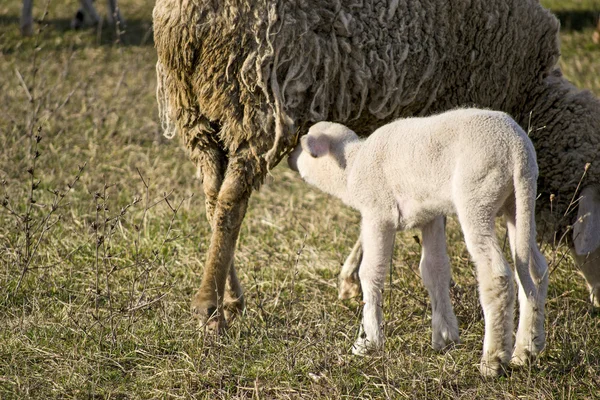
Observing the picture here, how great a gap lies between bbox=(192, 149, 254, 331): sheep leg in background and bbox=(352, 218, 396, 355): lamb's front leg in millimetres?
775

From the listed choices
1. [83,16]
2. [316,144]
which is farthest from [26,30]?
[316,144]

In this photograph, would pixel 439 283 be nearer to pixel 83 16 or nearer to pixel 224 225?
pixel 224 225

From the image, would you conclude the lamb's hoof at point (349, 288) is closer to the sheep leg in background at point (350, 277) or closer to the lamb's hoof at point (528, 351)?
the sheep leg in background at point (350, 277)

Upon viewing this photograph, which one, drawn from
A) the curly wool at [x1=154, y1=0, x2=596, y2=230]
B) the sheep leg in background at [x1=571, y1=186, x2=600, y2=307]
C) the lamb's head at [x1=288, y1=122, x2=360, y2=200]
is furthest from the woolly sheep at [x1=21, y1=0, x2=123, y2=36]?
the sheep leg in background at [x1=571, y1=186, x2=600, y2=307]

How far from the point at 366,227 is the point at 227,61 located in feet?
3.47

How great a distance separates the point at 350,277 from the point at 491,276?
5.33 feet

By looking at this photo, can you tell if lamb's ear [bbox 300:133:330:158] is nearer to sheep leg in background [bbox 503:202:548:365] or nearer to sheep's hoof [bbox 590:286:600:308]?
sheep leg in background [bbox 503:202:548:365]

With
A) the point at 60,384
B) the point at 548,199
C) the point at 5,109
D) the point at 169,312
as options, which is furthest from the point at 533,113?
the point at 5,109

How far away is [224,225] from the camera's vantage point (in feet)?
13.4

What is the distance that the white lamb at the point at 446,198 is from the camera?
3203mm

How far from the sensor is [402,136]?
3.48 metres

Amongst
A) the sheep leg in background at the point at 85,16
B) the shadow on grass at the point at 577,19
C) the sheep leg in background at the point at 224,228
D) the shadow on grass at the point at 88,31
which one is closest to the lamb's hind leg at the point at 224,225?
the sheep leg in background at the point at 224,228

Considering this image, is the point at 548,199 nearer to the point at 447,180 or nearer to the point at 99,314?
the point at 447,180

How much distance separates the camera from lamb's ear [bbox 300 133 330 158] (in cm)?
364
